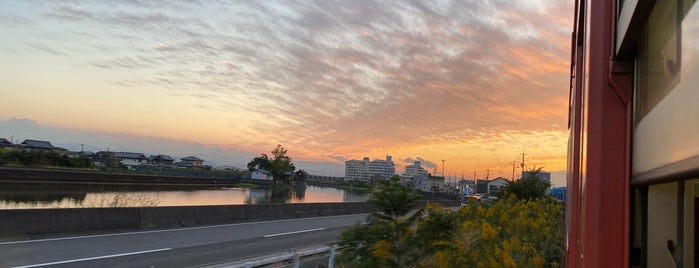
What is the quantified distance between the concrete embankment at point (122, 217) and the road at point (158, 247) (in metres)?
0.63

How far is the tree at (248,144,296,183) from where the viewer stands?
120475mm

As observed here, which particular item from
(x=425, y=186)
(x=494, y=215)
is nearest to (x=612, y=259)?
(x=494, y=215)

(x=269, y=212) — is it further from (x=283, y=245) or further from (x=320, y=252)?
(x=320, y=252)

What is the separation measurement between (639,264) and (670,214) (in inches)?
9.9

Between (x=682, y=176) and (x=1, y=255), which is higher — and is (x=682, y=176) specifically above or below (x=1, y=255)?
above

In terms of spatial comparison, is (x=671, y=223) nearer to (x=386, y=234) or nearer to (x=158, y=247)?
(x=386, y=234)

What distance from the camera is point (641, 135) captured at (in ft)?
4.49

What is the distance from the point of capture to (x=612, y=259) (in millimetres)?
1514

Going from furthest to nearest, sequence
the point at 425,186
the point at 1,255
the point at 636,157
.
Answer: the point at 425,186 → the point at 1,255 → the point at 636,157

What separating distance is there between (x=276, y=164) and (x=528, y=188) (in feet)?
353

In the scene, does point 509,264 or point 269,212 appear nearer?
point 509,264

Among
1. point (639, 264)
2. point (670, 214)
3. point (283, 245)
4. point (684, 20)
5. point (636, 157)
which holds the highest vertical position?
point (684, 20)

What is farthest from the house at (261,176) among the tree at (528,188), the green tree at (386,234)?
the green tree at (386,234)

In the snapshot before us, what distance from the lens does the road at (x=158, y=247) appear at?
12.2 meters
